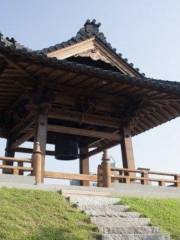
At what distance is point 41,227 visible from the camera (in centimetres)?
831

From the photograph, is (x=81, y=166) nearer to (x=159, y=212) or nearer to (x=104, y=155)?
(x=104, y=155)

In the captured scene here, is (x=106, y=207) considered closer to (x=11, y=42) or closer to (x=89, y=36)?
(x=11, y=42)

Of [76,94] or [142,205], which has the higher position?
[76,94]

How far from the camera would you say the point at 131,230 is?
8.98m

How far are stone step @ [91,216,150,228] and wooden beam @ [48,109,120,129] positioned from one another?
4.97 meters

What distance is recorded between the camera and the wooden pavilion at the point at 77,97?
12156 mm

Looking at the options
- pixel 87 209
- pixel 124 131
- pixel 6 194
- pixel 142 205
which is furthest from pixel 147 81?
pixel 6 194

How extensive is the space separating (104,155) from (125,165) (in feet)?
5.06

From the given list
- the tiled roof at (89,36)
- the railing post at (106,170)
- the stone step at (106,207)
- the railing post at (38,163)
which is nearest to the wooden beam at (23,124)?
the railing post at (38,163)

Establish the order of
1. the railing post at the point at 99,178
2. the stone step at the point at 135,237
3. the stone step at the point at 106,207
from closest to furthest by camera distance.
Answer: the stone step at the point at 135,237
the stone step at the point at 106,207
the railing post at the point at 99,178

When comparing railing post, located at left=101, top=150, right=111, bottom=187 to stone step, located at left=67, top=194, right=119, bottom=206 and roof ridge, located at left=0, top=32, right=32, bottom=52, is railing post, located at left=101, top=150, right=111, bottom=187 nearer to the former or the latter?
stone step, located at left=67, top=194, right=119, bottom=206

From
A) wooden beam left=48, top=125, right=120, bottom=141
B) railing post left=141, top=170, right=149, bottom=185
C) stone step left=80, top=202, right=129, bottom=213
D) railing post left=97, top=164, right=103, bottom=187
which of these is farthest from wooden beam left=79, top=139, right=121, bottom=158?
stone step left=80, top=202, right=129, bottom=213

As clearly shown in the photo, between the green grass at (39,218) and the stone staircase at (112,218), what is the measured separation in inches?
11.7

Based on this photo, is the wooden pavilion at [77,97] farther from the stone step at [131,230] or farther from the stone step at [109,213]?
the stone step at [131,230]
